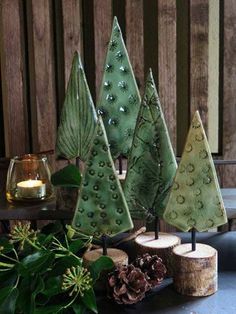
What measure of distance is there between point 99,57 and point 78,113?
1.47 feet

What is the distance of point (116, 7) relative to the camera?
1546 millimetres

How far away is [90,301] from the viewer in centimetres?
80

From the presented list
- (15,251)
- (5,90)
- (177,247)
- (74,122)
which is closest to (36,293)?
(15,251)

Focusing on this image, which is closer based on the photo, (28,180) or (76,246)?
(76,246)

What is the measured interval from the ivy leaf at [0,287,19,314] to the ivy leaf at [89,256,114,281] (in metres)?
0.13

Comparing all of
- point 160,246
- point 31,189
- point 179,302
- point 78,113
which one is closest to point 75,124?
point 78,113

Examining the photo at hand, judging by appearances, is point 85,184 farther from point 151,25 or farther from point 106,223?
point 151,25

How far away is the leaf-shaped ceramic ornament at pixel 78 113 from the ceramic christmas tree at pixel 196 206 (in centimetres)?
26

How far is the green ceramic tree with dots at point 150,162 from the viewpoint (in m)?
0.88

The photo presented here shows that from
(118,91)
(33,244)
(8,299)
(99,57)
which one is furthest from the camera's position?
(99,57)

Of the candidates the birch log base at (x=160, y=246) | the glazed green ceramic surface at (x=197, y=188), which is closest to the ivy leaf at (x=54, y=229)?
the birch log base at (x=160, y=246)

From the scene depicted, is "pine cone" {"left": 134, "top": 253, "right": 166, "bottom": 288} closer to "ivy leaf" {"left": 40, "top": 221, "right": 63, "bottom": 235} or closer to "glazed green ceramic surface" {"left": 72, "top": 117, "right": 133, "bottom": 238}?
"glazed green ceramic surface" {"left": 72, "top": 117, "right": 133, "bottom": 238}

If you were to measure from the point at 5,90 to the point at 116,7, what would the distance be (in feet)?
1.36

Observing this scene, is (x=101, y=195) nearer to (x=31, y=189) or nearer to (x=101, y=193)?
(x=101, y=193)
